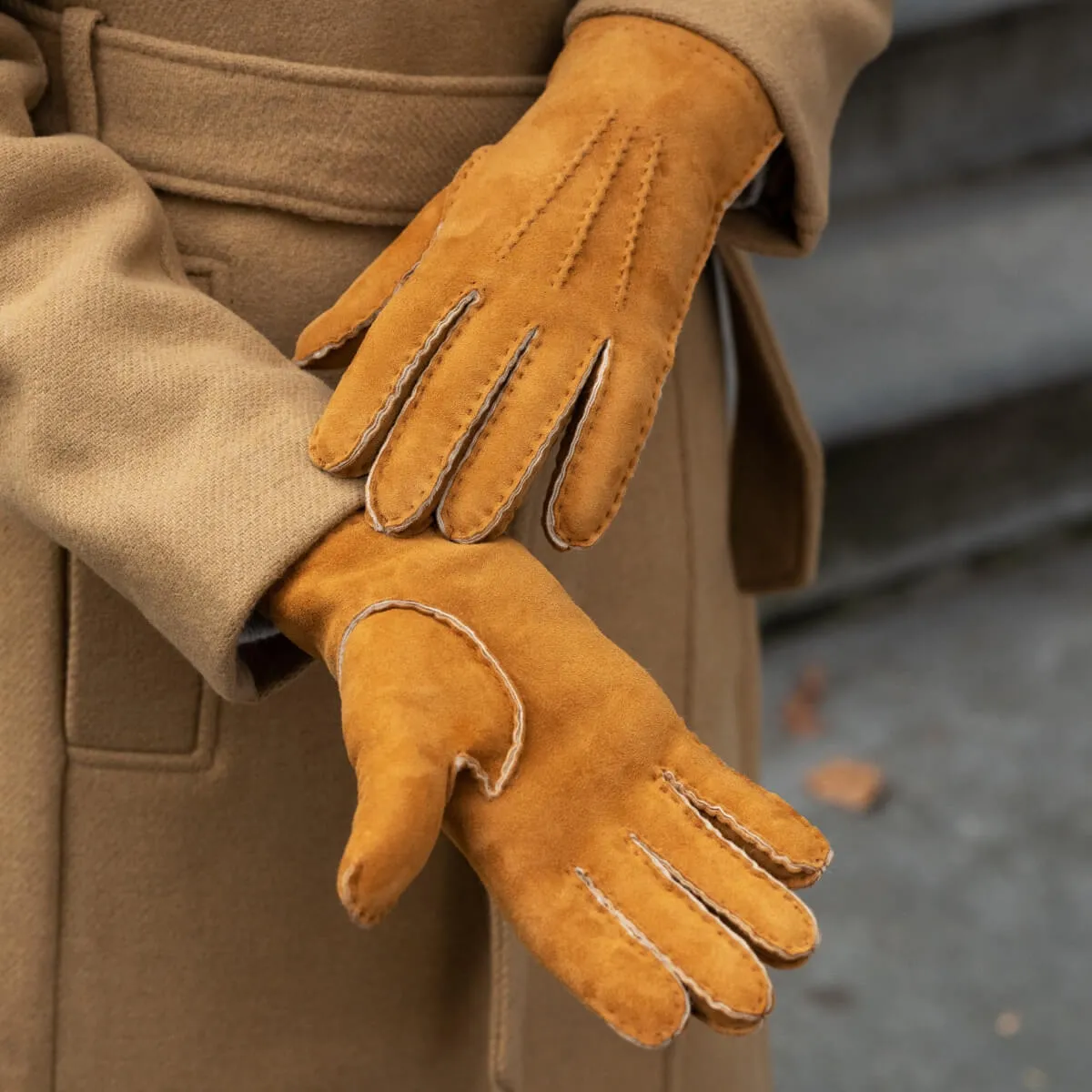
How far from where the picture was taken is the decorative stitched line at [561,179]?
A: 0.61m

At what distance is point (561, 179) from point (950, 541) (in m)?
1.94

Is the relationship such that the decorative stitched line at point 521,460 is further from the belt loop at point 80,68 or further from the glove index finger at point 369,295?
the belt loop at point 80,68

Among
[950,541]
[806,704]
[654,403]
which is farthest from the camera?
[950,541]

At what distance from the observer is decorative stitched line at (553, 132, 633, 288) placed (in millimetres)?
611

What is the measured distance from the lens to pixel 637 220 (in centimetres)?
64

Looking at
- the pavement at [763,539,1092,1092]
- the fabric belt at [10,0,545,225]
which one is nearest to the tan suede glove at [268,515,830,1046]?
the fabric belt at [10,0,545,225]

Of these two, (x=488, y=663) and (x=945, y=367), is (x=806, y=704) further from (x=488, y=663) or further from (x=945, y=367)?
(x=488, y=663)

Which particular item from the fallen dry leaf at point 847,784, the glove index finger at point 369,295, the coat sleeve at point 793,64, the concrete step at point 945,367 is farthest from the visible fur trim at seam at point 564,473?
the concrete step at point 945,367

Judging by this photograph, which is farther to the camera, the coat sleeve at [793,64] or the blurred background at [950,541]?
the blurred background at [950,541]

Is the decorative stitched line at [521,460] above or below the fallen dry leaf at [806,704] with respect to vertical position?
above

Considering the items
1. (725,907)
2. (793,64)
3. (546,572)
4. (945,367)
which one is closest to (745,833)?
(725,907)

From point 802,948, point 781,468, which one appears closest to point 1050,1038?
point 781,468

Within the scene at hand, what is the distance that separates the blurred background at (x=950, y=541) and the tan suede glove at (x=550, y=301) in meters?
1.30

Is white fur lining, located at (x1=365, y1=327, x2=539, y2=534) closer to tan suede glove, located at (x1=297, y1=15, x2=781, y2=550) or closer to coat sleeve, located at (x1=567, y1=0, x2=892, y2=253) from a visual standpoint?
tan suede glove, located at (x1=297, y1=15, x2=781, y2=550)
